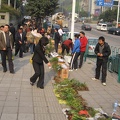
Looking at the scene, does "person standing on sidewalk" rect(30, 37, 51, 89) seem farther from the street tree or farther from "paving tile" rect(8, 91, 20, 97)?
the street tree

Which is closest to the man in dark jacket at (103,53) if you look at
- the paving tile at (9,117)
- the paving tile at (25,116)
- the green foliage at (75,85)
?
the green foliage at (75,85)

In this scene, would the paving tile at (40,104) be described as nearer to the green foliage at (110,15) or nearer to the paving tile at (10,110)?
the paving tile at (10,110)

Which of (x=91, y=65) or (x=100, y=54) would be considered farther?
(x=91, y=65)

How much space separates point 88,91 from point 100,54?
1569 mm

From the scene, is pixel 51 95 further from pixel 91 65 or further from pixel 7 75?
pixel 91 65

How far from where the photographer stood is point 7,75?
1024 centimetres

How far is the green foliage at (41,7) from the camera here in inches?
1510

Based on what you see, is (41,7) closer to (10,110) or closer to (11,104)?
(11,104)

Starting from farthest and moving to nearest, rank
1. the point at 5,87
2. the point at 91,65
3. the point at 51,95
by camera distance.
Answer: the point at 91,65, the point at 5,87, the point at 51,95

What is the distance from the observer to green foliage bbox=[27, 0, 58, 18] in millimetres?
38344

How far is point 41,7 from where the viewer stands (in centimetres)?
3859

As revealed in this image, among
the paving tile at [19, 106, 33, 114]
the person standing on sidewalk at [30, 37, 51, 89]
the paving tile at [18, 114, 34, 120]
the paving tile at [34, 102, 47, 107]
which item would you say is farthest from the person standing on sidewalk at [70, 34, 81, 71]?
the paving tile at [18, 114, 34, 120]

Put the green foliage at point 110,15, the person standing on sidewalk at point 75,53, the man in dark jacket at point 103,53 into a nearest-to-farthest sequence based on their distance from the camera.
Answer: the man in dark jacket at point 103,53
the person standing on sidewalk at point 75,53
the green foliage at point 110,15

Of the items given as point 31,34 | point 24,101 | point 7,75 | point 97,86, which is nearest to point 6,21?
point 31,34
